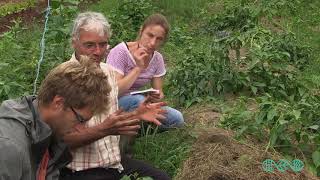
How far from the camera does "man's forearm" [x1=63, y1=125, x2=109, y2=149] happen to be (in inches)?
123

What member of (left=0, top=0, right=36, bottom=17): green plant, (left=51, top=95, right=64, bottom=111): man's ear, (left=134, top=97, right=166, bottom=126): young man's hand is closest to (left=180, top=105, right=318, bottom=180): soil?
(left=134, top=97, right=166, bottom=126): young man's hand

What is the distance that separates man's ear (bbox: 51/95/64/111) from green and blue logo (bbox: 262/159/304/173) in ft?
5.09

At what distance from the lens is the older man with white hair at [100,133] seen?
3.11 m

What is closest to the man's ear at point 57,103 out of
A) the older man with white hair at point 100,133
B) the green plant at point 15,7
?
the older man with white hair at point 100,133

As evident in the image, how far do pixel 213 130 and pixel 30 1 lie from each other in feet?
22.5

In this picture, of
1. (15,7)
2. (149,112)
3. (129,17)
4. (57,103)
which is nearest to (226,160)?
(149,112)

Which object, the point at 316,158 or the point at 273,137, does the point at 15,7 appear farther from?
the point at 316,158

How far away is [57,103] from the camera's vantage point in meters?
2.64

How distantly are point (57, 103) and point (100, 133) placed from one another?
0.55 m

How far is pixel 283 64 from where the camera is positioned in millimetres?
5691

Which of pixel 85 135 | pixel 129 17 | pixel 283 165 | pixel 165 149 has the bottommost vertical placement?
pixel 165 149

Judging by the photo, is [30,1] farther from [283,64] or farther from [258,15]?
[283,64]

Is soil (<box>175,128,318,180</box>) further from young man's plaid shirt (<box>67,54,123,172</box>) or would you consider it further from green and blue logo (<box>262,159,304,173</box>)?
young man's plaid shirt (<box>67,54,123,172</box>)

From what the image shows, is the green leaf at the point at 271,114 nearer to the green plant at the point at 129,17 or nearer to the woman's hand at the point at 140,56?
the woman's hand at the point at 140,56
